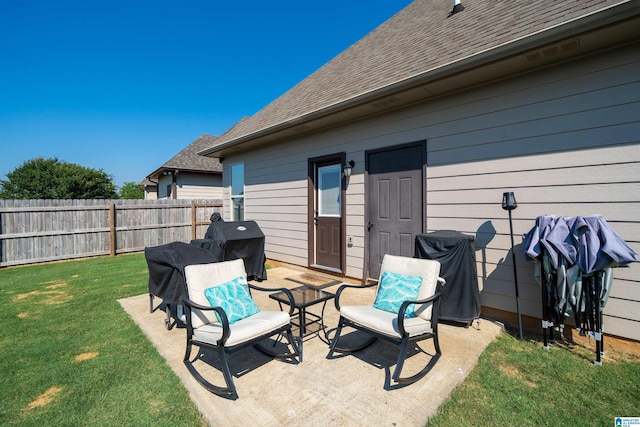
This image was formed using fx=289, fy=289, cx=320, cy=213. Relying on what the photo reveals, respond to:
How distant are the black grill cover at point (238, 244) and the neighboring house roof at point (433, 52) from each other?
2.20m

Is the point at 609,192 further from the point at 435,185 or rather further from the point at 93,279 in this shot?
the point at 93,279

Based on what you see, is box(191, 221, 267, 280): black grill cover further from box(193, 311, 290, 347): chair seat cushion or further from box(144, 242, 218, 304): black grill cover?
box(193, 311, 290, 347): chair seat cushion

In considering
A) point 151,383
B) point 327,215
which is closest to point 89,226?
point 327,215

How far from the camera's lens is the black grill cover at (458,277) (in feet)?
11.1

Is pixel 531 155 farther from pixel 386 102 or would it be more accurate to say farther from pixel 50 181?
pixel 50 181

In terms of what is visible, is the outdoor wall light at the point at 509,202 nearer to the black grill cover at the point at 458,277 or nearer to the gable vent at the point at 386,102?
the black grill cover at the point at 458,277

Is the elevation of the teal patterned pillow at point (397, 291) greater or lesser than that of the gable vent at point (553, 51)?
lesser

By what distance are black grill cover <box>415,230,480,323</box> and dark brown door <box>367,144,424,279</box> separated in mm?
937

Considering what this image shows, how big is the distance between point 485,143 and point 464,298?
1.96 m

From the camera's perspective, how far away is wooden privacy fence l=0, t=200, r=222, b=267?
7.37 meters

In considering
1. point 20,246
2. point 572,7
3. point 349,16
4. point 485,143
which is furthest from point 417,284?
point 20,246

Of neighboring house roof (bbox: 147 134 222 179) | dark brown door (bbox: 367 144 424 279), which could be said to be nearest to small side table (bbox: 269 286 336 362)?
dark brown door (bbox: 367 144 424 279)

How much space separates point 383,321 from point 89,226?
9.42 meters

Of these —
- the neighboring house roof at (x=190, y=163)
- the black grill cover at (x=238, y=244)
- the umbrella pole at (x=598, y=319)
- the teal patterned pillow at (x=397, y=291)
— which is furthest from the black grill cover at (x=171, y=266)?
the neighboring house roof at (x=190, y=163)
